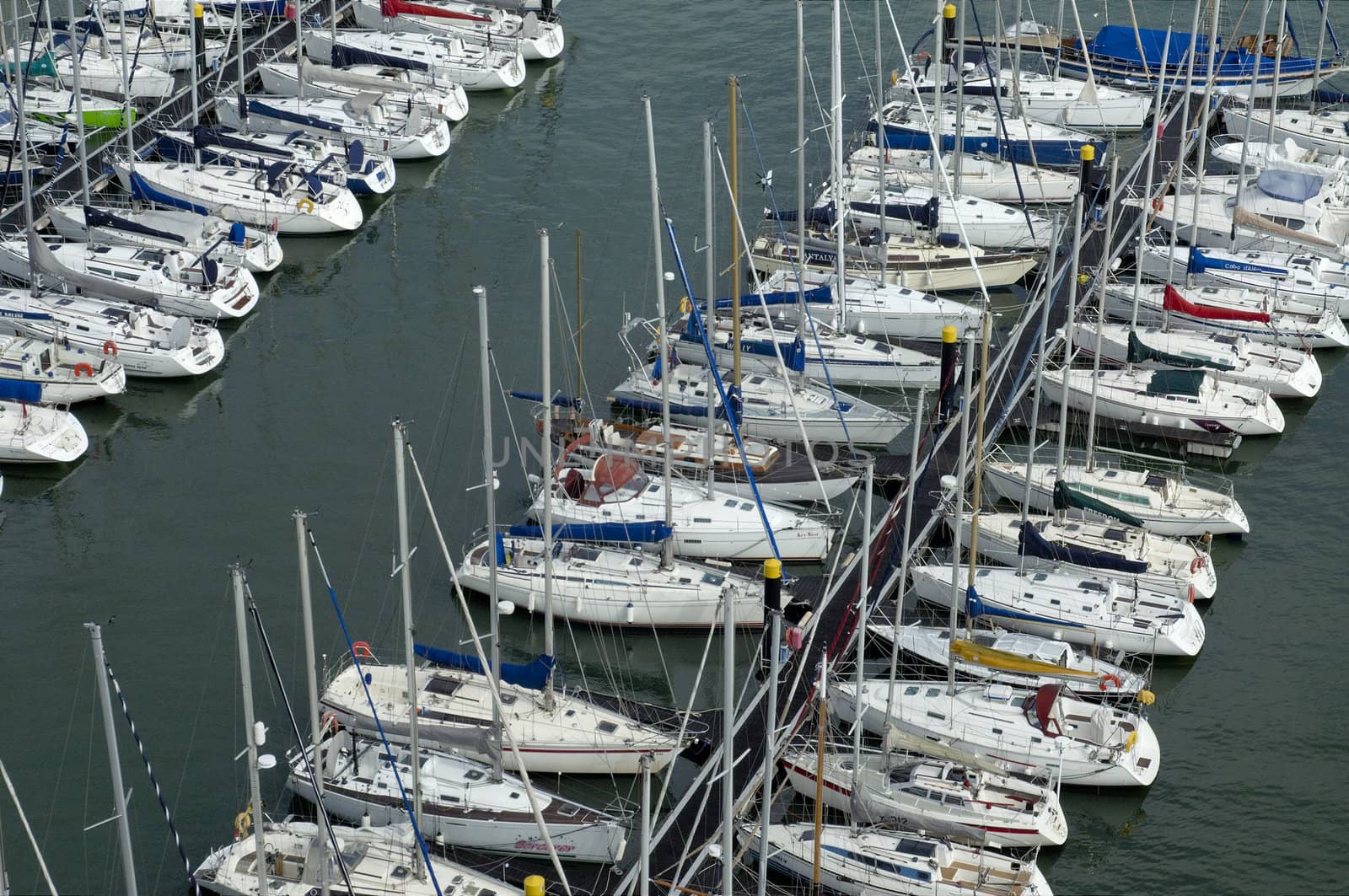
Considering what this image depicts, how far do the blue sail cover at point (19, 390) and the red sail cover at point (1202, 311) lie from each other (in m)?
36.2

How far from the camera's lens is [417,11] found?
93062 mm

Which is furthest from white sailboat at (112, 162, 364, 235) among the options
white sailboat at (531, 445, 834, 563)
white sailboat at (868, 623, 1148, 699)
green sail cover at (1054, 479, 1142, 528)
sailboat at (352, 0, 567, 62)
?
white sailboat at (868, 623, 1148, 699)

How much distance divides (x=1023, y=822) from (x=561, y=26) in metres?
57.4

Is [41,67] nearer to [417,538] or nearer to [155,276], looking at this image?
[155,276]

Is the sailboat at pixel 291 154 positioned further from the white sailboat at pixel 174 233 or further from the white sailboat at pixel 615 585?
the white sailboat at pixel 615 585

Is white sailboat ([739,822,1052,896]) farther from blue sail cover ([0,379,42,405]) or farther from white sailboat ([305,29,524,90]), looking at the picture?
white sailboat ([305,29,524,90])

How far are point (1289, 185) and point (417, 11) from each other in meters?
38.6

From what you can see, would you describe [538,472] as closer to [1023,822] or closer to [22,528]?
[22,528]

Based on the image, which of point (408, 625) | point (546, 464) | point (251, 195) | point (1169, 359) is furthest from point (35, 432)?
point (1169, 359)

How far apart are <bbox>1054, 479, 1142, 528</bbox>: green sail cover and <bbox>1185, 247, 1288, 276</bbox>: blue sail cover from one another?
16260mm

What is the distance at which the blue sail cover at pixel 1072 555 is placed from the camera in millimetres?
57656

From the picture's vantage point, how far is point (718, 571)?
188 feet

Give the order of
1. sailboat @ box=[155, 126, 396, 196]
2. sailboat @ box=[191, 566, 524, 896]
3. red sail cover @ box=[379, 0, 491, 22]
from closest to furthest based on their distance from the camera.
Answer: sailboat @ box=[191, 566, 524, 896] → sailboat @ box=[155, 126, 396, 196] → red sail cover @ box=[379, 0, 491, 22]

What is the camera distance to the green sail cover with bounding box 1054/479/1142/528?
194 feet
